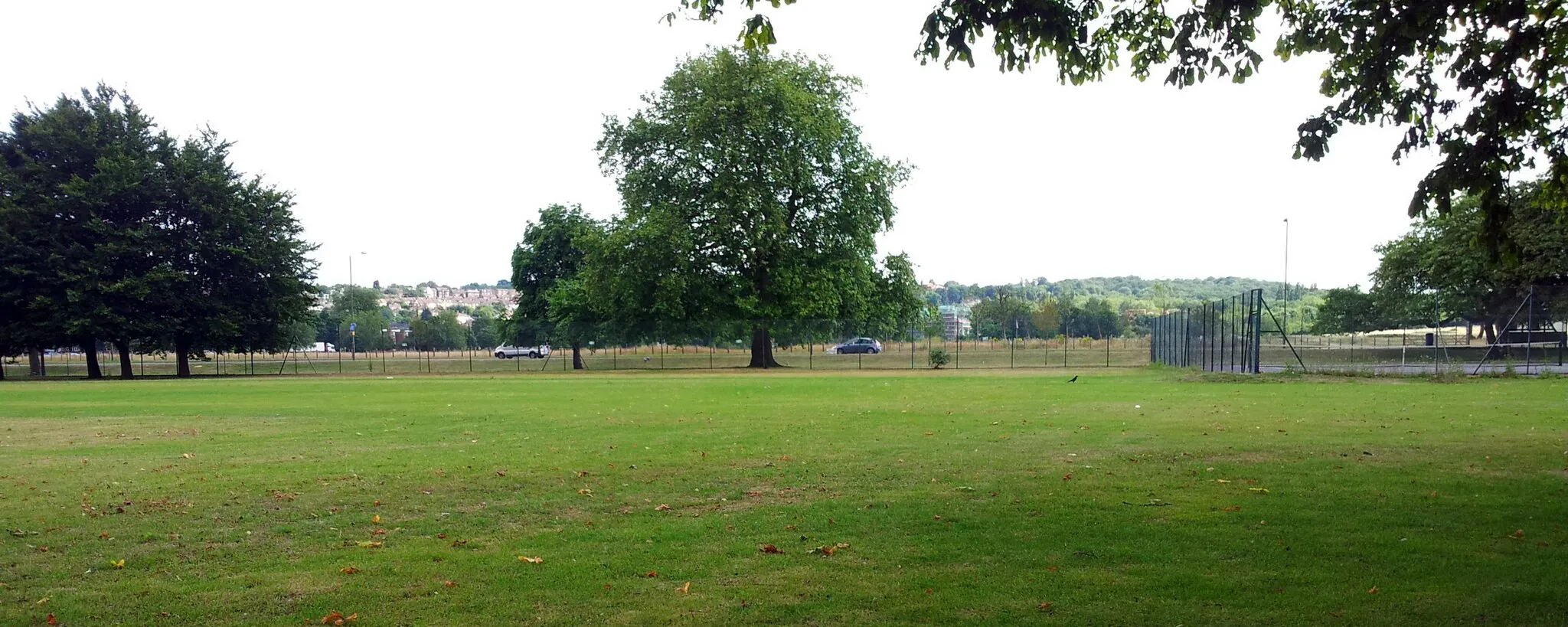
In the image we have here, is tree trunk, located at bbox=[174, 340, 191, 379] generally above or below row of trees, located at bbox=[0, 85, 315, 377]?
below

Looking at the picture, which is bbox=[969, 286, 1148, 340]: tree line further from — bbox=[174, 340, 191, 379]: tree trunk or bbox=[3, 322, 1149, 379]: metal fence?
bbox=[174, 340, 191, 379]: tree trunk

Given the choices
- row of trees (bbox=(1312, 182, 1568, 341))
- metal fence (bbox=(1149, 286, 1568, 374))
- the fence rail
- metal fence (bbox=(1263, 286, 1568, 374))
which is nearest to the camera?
metal fence (bbox=(1149, 286, 1568, 374))

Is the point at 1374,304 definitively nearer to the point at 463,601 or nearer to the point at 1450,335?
the point at 1450,335

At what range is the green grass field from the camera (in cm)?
573

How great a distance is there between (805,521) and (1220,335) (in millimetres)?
32990

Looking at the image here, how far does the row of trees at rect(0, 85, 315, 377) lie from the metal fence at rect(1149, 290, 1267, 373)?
42556 millimetres

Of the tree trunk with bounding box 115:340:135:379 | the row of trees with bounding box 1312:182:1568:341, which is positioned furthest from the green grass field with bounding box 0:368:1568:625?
the tree trunk with bounding box 115:340:135:379

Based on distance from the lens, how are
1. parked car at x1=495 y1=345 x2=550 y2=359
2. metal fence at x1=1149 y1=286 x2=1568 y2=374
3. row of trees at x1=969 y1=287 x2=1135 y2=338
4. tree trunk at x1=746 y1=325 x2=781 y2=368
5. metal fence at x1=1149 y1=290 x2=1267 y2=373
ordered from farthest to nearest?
row of trees at x1=969 y1=287 x2=1135 y2=338 < parked car at x1=495 y1=345 x2=550 y2=359 < tree trunk at x1=746 y1=325 x2=781 y2=368 < metal fence at x1=1149 y1=286 x2=1568 y2=374 < metal fence at x1=1149 y1=290 x2=1267 y2=373

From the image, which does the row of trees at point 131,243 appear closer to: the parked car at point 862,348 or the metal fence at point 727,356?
the metal fence at point 727,356

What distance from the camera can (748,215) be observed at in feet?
163

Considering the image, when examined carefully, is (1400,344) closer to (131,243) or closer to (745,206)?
(745,206)

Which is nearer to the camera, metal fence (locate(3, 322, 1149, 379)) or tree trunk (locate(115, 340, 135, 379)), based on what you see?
tree trunk (locate(115, 340, 135, 379))

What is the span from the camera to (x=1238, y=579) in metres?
6.06

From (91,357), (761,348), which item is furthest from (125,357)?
(761,348)
